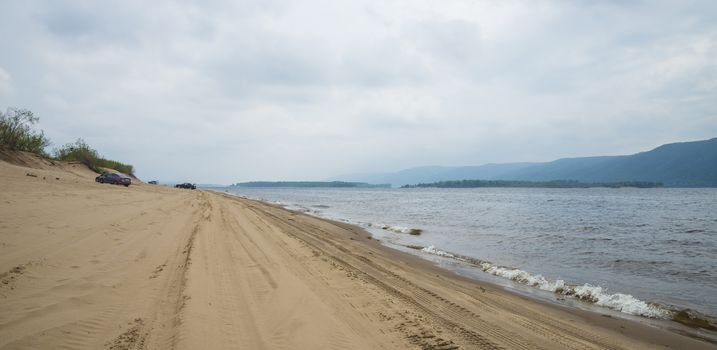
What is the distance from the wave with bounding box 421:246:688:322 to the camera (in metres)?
7.82

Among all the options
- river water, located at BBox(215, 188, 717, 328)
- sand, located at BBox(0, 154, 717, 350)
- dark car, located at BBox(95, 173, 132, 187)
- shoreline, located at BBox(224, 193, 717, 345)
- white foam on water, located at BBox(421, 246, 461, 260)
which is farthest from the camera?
dark car, located at BBox(95, 173, 132, 187)

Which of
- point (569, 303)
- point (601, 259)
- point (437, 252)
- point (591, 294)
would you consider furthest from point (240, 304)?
point (601, 259)

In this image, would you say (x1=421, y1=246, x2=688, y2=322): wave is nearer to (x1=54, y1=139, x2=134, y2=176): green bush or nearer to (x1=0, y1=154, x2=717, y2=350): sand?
(x1=0, y1=154, x2=717, y2=350): sand

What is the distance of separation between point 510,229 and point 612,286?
45.7 ft

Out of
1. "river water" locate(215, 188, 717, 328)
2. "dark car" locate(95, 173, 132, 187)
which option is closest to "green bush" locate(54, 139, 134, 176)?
"dark car" locate(95, 173, 132, 187)

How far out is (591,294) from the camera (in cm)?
895

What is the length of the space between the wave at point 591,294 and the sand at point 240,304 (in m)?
1.12

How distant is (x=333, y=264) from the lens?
9461mm

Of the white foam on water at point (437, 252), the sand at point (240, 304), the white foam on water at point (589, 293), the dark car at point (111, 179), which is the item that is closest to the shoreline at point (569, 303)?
the white foam on water at point (589, 293)

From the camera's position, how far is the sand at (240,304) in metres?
4.36

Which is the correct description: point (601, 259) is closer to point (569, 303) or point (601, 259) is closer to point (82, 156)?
point (569, 303)

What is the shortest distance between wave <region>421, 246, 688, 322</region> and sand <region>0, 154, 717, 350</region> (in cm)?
112

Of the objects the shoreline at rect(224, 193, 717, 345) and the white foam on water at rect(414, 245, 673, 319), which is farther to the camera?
the white foam on water at rect(414, 245, 673, 319)

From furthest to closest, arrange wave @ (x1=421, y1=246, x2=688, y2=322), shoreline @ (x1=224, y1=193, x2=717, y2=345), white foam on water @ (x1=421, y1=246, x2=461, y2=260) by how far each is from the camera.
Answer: white foam on water @ (x1=421, y1=246, x2=461, y2=260), wave @ (x1=421, y1=246, x2=688, y2=322), shoreline @ (x1=224, y1=193, x2=717, y2=345)
